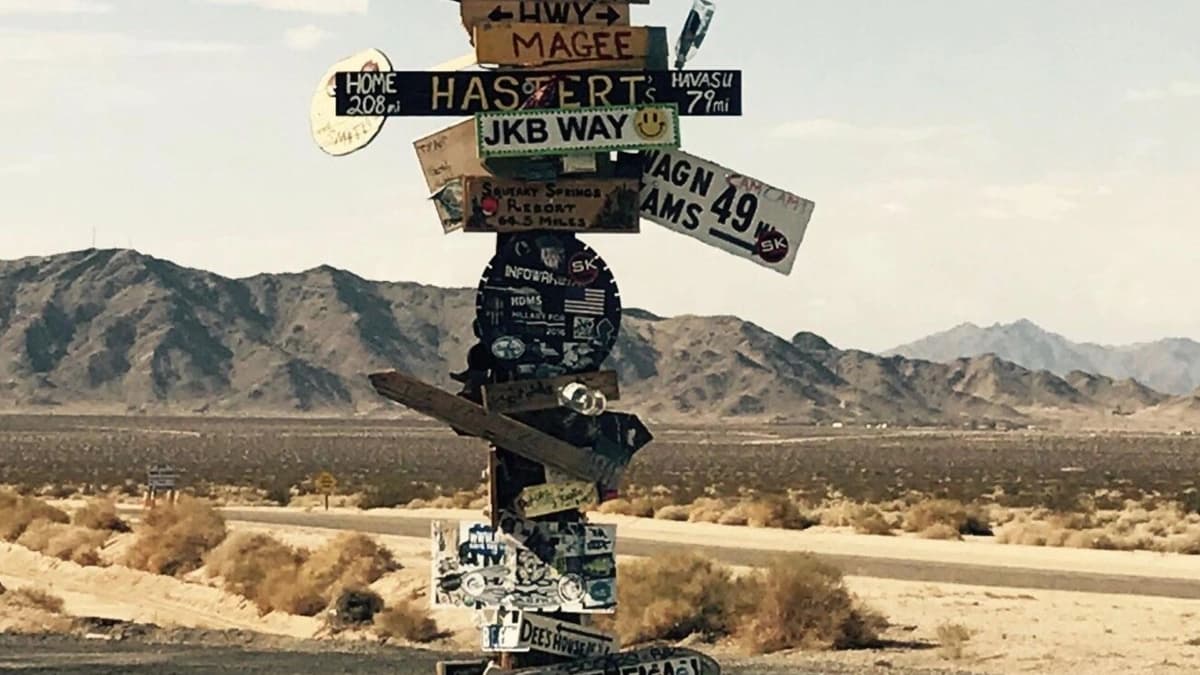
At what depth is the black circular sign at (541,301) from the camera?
30.9ft

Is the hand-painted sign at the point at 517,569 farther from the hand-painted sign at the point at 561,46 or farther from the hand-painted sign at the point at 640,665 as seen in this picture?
the hand-painted sign at the point at 561,46

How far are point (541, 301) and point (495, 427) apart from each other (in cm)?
67

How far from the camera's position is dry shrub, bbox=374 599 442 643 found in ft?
77.5

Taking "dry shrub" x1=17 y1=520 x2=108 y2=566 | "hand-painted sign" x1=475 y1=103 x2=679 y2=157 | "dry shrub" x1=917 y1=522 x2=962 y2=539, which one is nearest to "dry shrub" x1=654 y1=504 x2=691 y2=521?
"dry shrub" x1=917 y1=522 x2=962 y2=539

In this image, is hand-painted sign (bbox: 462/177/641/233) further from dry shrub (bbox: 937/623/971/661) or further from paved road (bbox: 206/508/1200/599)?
paved road (bbox: 206/508/1200/599)

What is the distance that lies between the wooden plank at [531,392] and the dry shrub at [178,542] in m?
24.9

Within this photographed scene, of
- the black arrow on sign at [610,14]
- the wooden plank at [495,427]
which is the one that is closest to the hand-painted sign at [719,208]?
the black arrow on sign at [610,14]

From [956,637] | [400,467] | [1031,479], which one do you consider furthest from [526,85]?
[400,467]

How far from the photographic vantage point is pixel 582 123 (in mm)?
9305

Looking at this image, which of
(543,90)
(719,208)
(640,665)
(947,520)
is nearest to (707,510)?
(947,520)

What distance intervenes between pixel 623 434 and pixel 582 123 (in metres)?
1.58

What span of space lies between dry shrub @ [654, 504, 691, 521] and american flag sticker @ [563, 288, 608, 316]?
136 ft

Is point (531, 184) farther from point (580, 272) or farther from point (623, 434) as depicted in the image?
point (623, 434)

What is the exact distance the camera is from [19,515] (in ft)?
137
